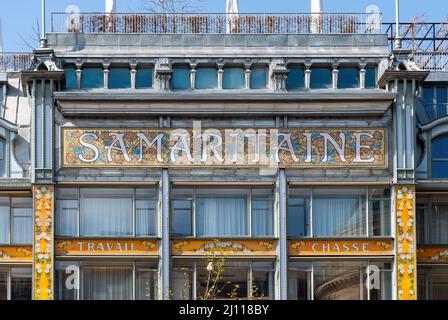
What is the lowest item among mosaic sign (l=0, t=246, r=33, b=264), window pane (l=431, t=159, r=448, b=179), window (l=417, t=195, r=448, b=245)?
mosaic sign (l=0, t=246, r=33, b=264)

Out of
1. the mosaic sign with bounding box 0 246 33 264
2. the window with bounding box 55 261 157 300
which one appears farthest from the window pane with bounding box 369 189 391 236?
the mosaic sign with bounding box 0 246 33 264

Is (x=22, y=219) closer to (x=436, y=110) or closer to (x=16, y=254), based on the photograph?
(x=16, y=254)

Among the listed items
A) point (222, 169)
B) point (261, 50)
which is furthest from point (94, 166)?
point (261, 50)

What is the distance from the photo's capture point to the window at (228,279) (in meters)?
43.4

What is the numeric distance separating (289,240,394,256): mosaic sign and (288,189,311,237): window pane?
1.62 ft

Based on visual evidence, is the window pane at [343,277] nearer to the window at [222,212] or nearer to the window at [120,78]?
the window at [222,212]

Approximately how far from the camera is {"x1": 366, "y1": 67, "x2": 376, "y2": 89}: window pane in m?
45.8

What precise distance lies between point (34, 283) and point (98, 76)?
367 inches

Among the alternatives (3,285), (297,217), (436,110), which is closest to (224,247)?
(297,217)

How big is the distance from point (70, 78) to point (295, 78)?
976 centimetres

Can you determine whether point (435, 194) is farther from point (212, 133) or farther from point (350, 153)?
point (212, 133)

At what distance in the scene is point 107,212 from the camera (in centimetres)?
4419

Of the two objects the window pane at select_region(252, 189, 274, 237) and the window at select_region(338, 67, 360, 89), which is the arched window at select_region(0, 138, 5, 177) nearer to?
the window pane at select_region(252, 189, 274, 237)

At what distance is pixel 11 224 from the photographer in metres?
45.1
